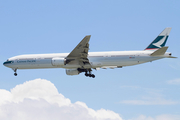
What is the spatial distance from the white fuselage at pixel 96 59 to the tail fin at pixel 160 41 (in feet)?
7.03

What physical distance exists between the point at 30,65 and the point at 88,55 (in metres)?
8.51

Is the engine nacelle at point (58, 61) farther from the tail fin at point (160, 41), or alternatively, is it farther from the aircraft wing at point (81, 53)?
the tail fin at point (160, 41)

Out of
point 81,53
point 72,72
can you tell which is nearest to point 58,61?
point 81,53

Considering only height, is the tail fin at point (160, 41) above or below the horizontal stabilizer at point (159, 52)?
above

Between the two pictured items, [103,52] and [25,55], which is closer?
[103,52]

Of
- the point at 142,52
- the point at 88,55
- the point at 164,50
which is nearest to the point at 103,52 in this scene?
the point at 88,55

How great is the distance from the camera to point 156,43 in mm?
42125

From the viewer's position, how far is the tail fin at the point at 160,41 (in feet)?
138

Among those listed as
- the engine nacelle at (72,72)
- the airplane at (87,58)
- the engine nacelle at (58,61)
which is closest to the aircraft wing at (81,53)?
the airplane at (87,58)

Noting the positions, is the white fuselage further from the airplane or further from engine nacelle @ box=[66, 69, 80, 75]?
engine nacelle @ box=[66, 69, 80, 75]

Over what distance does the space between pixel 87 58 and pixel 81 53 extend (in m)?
1.37

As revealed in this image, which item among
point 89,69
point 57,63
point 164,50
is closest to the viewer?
point 164,50

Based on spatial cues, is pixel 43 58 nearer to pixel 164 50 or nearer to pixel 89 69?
pixel 89 69

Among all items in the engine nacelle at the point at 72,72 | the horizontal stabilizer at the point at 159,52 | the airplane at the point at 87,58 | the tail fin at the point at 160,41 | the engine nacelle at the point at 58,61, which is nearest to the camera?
the horizontal stabilizer at the point at 159,52
